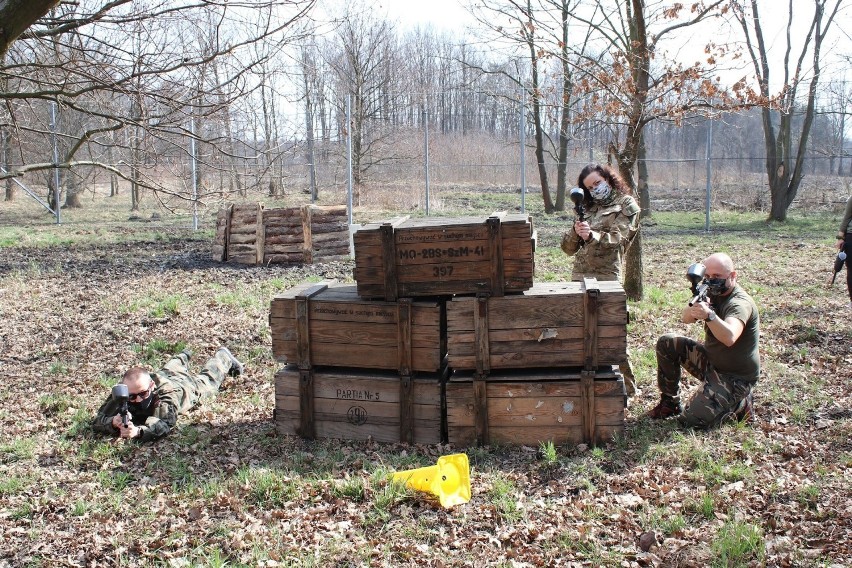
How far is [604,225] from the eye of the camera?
6984mm

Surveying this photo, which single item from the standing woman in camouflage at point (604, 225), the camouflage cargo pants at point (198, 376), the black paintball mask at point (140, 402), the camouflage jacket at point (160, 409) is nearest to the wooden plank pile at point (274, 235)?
the camouflage cargo pants at point (198, 376)

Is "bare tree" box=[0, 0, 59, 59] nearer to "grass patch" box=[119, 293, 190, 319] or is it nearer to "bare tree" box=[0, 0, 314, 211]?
"bare tree" box=[0, 0, 314, 211]

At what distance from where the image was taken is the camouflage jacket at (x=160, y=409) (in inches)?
241

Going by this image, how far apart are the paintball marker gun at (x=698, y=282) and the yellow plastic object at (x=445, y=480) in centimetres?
211

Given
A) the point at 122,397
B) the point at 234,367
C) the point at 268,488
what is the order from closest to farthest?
the point at 268,488, the point at 122,397, the point at 234,367

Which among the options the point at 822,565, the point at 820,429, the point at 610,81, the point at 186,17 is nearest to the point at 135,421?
the point at 186,17

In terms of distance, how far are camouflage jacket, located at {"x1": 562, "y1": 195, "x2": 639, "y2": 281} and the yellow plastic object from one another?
2.56 meters

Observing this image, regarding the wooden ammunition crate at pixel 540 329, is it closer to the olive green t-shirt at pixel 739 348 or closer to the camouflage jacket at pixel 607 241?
the olive green t-shirt at pixel 739 348

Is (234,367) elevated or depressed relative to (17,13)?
depressed

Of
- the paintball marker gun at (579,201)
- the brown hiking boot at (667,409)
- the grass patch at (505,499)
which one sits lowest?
the grass patch at (505,499)

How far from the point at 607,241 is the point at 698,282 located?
1319 millimetres

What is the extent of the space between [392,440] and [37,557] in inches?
104

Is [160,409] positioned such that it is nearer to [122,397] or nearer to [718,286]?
[122,397]

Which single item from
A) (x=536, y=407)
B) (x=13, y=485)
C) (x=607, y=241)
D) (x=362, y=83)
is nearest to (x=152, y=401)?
(x=13, y=485)
